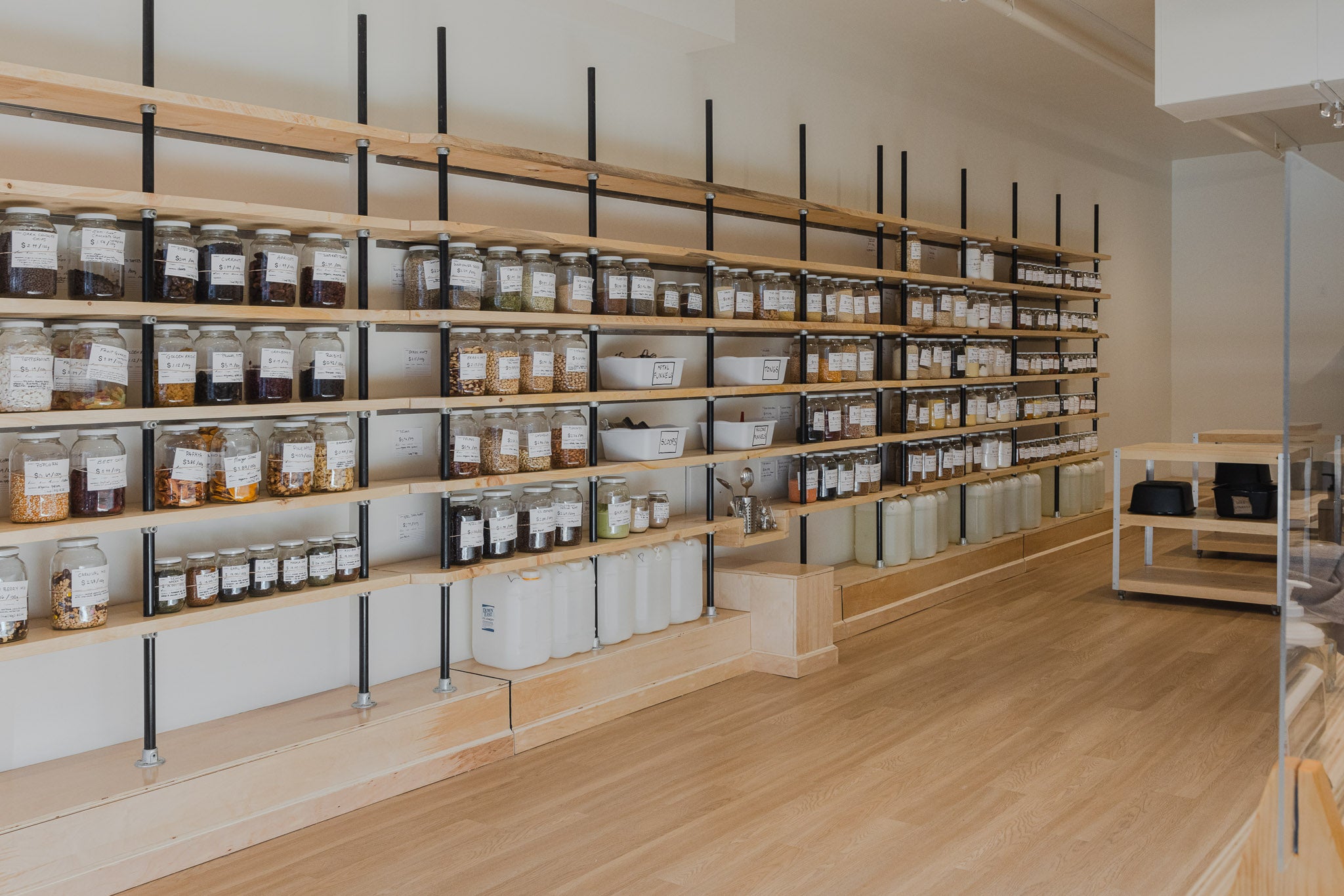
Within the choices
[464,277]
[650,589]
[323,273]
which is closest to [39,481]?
[323,273]

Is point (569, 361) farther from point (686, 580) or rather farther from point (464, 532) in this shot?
point (686, 580)

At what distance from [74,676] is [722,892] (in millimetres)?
1684

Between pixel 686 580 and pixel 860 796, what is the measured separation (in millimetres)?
1320

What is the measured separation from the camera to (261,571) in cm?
284

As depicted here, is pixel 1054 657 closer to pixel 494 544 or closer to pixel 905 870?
pixel 905 870

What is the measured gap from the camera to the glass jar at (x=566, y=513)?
360 cm

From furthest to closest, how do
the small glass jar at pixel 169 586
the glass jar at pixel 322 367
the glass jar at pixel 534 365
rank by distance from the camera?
the glass jar at pixel 534 365, the glass jar at pixel 322 367, the small glass jar at pixel 169 586

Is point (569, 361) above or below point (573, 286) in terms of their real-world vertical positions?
below

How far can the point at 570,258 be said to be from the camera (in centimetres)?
368

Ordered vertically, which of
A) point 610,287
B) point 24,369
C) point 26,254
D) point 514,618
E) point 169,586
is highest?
point 610,287

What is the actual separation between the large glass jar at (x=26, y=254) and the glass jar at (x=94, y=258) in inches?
2.5

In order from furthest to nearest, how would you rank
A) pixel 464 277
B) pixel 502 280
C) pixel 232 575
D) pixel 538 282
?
pixel 538 282 → pixel 502 280 → pixel 464 277 → pixel 232 575

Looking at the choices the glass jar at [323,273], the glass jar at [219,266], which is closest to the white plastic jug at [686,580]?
the glass jar at [323,273]

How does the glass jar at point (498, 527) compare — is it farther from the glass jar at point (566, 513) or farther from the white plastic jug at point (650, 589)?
the white plastic jug at point (650, 589)
